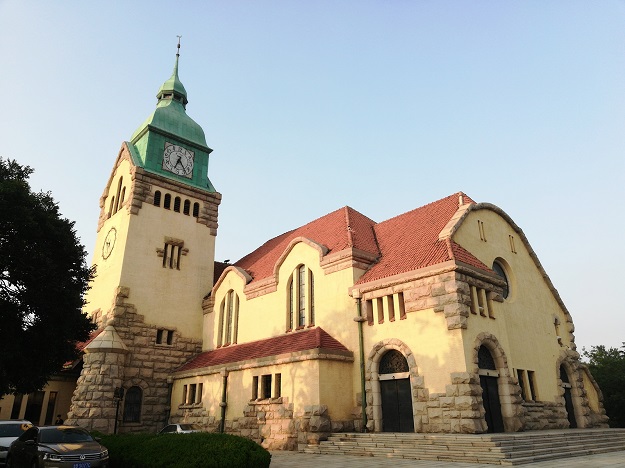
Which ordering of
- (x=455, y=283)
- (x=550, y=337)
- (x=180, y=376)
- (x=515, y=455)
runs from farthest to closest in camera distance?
(x=180, y=376) < (x=550, y=337) < (x=455, y=283) < (x=515, y=455)

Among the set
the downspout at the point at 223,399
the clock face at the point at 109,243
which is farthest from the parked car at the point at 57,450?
the clock face at the point at 109,243

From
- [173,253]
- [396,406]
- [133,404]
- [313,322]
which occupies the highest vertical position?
[173,253]

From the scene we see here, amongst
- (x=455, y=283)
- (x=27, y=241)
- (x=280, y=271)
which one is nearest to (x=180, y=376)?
(x=280, y=271)

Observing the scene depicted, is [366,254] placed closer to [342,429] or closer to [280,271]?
[280,271]

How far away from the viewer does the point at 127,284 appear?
2806 centimetres

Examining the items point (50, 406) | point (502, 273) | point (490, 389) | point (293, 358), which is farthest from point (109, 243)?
point (490, 389)

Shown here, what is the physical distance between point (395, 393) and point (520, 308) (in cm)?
905

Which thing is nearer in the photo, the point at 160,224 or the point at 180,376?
the point at 180,376

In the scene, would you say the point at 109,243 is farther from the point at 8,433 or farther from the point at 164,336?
the point at 8,433

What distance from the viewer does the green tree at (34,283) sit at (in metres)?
17.8

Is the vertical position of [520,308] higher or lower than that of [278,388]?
higher

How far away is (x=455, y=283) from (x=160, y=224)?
67.1 feet

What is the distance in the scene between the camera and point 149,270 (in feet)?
96.5

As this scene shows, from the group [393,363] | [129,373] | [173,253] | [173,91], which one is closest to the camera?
[393,363]
